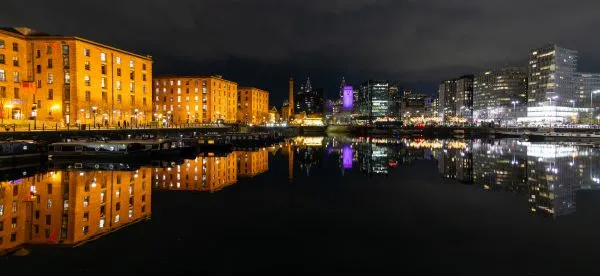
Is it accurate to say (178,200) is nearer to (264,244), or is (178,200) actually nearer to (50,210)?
(50,210)

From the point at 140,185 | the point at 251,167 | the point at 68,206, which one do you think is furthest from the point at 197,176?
the point at 68,206

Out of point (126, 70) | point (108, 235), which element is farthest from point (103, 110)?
point (108, 235)

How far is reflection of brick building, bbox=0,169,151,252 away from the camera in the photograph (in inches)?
724

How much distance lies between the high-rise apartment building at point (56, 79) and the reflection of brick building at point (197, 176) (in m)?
31.2

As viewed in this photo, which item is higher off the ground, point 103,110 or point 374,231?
point 103,110

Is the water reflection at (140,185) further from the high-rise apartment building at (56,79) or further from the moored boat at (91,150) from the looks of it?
the high-rise apartment building at (56,79)

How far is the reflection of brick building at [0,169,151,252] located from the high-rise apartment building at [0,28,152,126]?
111 ft

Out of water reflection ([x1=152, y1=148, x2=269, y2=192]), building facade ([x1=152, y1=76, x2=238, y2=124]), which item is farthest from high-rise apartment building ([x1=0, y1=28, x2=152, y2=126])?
building facade ([x1=152, y1=76, x2=238, y2=124])

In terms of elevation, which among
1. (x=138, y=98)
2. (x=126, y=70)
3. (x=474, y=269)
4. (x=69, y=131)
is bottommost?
(x=474, y=269)

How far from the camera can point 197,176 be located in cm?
3794

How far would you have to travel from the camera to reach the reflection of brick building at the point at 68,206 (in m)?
18.4

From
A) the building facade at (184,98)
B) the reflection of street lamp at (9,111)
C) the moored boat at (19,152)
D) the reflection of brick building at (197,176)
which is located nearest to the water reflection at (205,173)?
the reflection of brick building at (197,176)

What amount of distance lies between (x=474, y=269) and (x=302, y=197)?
52.9ft

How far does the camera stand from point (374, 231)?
19.6 m
